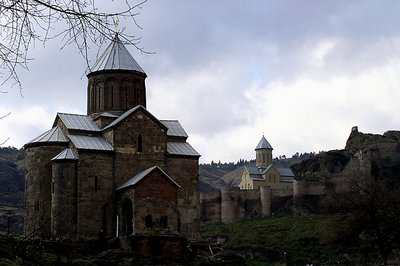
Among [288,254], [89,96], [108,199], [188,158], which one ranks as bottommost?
[288,254]

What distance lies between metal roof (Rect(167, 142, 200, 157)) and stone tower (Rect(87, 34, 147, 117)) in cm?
233

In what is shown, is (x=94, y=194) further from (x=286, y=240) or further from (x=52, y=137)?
(x=286, y=240)

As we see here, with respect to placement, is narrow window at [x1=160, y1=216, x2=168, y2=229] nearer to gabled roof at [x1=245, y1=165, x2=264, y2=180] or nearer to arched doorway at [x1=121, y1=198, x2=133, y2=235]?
arched doorway at [x1=121, y1=198, x2=133, y2=235]

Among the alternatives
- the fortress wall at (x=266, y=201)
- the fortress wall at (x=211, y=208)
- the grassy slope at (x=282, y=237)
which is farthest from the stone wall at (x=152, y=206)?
the fortress wall at (x=211, y=208)

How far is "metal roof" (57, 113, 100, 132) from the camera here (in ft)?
97.4

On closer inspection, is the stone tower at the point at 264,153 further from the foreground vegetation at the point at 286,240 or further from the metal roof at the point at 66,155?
the metal roof at the point at 66,155

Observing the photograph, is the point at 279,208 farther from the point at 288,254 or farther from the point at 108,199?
the point at 108,199

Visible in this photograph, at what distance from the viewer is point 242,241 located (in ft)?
162

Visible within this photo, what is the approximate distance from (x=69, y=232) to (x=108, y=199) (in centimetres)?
216

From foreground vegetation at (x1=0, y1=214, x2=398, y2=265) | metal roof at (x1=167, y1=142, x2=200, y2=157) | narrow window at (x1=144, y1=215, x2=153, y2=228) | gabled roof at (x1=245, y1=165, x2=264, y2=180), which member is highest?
gabled roof at (x1=245, y1=165, x2=264, y2=180)

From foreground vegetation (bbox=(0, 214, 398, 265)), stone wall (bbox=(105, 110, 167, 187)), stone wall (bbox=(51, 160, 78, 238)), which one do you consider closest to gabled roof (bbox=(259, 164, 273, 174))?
foreground vegetation (bbox=(0, 214, 398, 265))

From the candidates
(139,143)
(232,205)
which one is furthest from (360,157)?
(139,143)

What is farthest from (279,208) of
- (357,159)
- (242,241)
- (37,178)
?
(37,178)

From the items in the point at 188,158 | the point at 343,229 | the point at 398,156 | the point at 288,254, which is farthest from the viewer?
the point at 398,156
